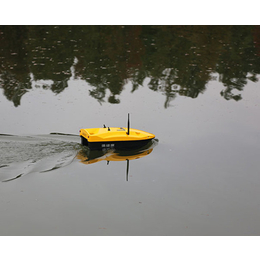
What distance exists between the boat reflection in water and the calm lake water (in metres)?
0.05

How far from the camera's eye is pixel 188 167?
38.2 ft

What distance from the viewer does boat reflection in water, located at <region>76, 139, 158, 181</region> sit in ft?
39.4

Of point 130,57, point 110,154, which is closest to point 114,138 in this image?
point 110,154

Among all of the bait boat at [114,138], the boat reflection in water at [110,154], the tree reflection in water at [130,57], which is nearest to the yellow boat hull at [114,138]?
the bait boat at [114,138]

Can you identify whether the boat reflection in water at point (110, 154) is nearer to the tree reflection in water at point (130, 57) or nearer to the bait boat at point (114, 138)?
the bait boat at point (114, 138)

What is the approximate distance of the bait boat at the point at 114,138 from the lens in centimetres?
1228

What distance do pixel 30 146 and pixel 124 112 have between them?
4.24 m

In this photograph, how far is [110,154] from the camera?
40.7 feet

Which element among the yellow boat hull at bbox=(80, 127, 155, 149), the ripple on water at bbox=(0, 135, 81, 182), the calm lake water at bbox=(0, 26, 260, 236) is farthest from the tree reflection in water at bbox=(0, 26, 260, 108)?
the ripple on water at bbox=(0, 135, 81, 182)

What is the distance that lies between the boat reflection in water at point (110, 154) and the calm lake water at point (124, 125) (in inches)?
2.1

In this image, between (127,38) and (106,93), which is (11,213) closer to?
(106,93)

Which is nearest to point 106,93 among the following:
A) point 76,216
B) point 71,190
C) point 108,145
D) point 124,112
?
point 124,112

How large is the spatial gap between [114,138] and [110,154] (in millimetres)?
472

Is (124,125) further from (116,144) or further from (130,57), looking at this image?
(130,57)
